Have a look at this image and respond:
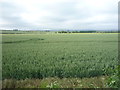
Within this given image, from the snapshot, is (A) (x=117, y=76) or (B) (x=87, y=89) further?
(B) (x=87, y=89)

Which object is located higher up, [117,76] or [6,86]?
[117,76]

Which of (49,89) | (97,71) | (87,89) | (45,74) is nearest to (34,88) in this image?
(49,89)

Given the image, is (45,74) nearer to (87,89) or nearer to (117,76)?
(87,89)

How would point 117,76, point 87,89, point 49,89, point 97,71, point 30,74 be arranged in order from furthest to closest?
point 97,71
point 30,74
point 87,89
point 49,89
point 117,76

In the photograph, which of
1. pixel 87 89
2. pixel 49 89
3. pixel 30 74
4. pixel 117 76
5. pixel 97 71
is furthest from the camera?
pixel 97 71

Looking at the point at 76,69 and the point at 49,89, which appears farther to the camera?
the point at 76,69

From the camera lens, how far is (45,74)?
4965 mm

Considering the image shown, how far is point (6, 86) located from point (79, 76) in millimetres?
2312

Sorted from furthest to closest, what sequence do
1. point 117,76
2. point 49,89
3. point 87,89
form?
point 87,89 < point 49,89 < point 117,76

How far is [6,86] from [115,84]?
2.13 m

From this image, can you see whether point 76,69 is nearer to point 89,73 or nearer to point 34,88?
point 89,73

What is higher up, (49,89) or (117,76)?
(117,76)

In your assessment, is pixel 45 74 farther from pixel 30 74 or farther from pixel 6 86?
pixel 6 86

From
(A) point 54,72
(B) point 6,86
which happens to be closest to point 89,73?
(A) point 54,72
